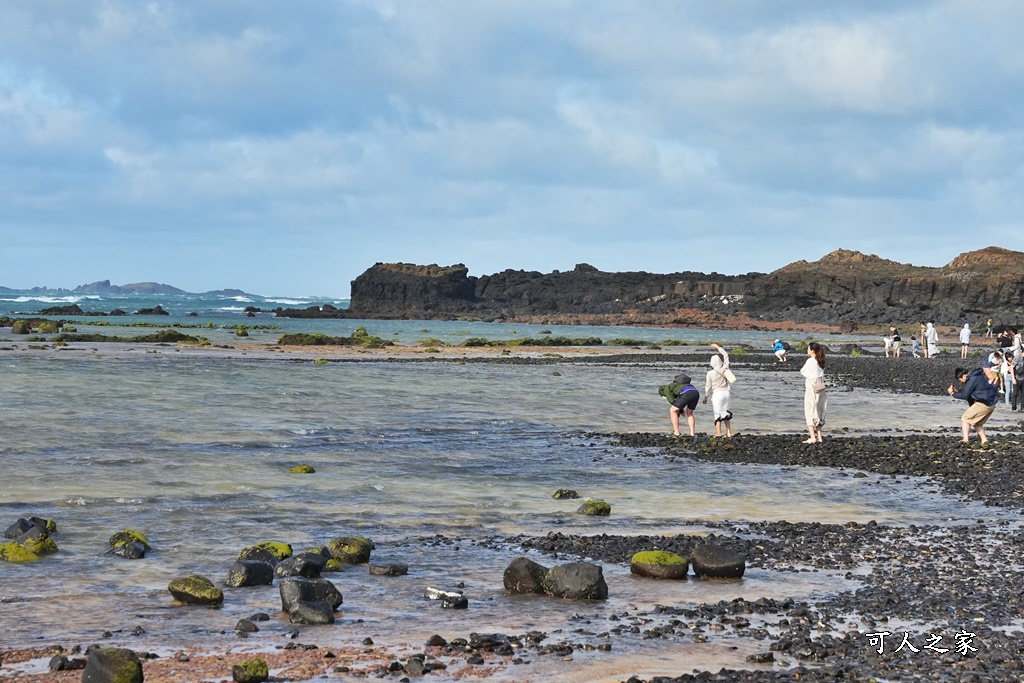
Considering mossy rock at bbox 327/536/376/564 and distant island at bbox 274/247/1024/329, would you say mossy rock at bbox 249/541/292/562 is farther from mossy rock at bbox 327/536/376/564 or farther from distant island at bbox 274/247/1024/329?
distant island at bbox 274/247/1024/329

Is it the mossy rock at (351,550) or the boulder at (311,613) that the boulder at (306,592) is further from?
the mossy rock at (351,550)

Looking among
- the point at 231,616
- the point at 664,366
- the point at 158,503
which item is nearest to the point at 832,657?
the point at 231,616

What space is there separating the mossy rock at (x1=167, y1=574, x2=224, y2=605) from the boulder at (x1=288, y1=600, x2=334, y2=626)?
105cm

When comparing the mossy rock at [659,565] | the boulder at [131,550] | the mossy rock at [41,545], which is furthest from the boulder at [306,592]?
the mossy rock at [41,545]

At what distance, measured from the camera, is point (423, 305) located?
650ft

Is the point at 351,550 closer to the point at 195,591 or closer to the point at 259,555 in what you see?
the point at 259,555

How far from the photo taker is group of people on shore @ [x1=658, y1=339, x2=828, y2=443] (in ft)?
70.3

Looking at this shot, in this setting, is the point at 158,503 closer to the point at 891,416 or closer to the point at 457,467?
the point at 457,467

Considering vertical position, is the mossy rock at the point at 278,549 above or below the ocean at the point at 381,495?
above

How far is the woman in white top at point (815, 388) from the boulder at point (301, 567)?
42.2 ft

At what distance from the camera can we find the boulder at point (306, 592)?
9.47 meters

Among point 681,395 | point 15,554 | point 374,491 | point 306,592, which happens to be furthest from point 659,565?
point 681,395

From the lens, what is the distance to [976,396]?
21094 mm

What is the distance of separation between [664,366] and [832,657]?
158 ft
